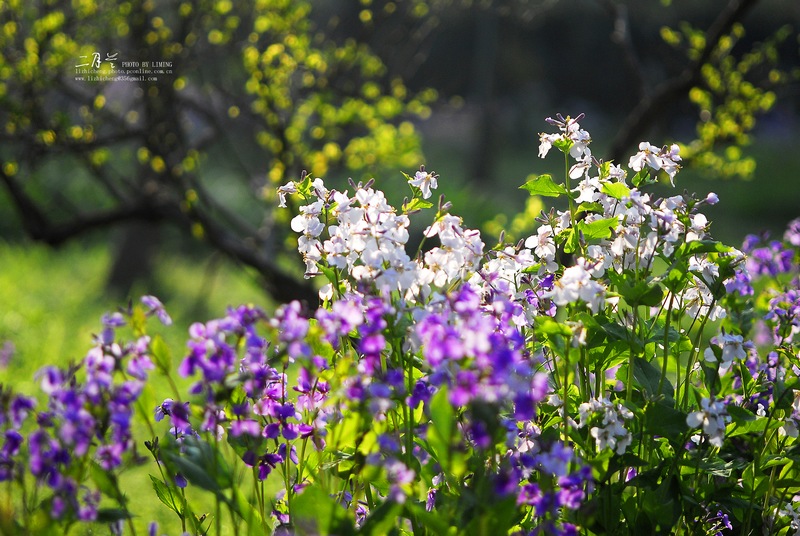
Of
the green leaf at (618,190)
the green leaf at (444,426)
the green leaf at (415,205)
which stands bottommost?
the green leaf at (444,426)

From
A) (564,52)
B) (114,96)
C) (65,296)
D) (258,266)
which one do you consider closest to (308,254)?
(258,266)

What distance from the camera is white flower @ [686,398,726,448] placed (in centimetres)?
152

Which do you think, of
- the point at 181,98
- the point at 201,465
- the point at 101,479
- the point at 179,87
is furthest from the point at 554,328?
the point at 181,98

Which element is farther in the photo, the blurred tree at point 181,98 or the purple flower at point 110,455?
the blurred tree at point 181,98

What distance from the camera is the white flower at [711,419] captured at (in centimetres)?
152

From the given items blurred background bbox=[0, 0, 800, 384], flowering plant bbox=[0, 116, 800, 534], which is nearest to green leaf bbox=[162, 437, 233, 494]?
flowering plant bbox=[0, 116, 800, 534]

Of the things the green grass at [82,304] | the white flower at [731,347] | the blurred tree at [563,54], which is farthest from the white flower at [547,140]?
the blurred tree at [563,54]

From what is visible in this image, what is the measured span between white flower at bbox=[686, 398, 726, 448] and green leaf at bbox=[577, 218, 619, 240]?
0.38m

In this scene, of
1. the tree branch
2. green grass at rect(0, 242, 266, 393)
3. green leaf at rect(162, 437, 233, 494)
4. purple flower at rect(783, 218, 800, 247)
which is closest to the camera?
green leaf at rect(162, 437, 233, 494)

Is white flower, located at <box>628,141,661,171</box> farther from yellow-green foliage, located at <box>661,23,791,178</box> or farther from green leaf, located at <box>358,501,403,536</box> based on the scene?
yellow-green foliage, located at <box>661,23,791,178</box>

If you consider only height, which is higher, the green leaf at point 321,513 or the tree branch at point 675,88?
the tree branch at point 675,88

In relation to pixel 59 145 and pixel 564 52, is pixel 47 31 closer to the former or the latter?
pixel 59 145

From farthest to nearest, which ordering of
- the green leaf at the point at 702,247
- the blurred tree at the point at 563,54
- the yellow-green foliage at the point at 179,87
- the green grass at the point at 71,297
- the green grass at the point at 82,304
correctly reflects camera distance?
the blurred tree at the point at 563,54 < the green grass at the point at 71,297 < the yellow-green foliage at the point at 179,87 < the green grass at the point at 82,304 < the green leaf at the point at 702,247

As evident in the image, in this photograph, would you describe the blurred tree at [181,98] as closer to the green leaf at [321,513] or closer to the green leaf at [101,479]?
the green leaf at [101,479]
